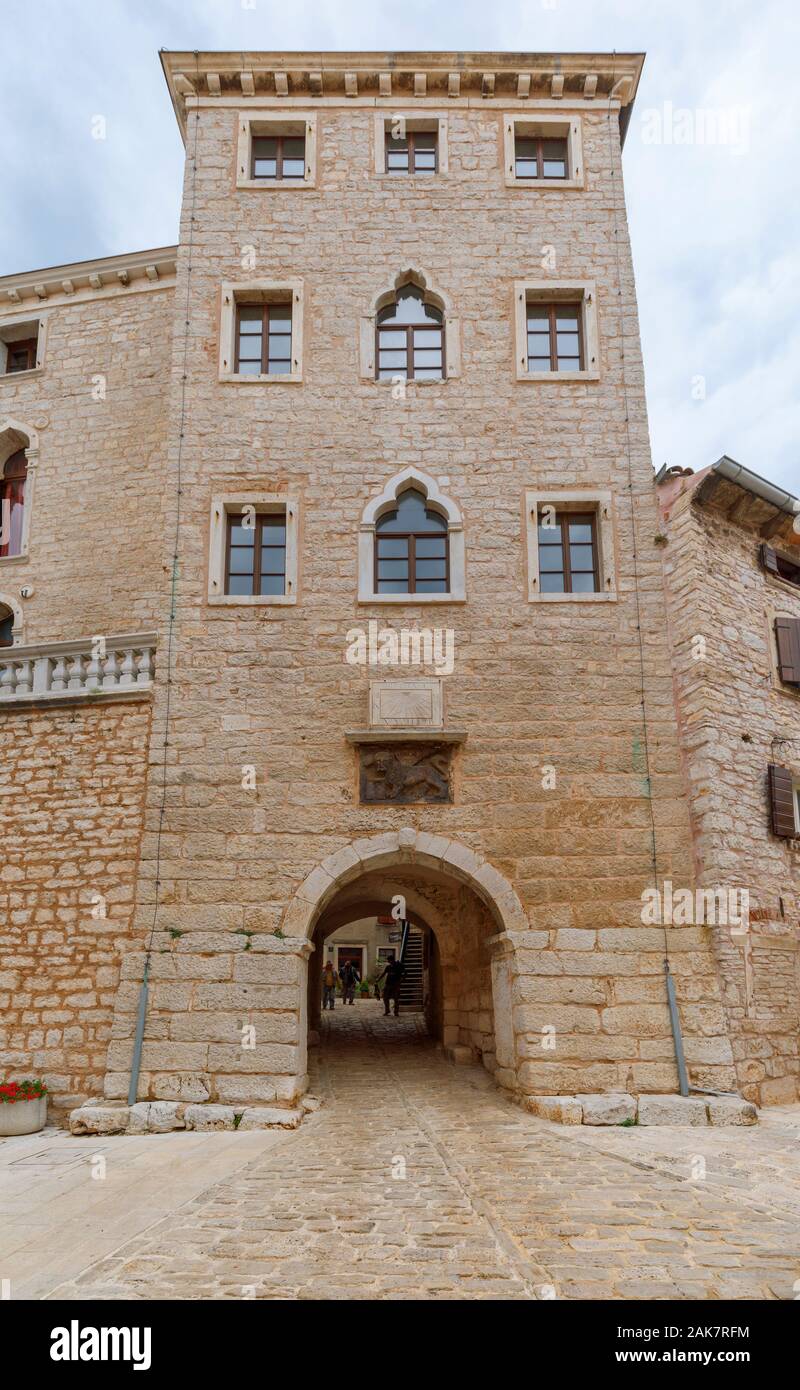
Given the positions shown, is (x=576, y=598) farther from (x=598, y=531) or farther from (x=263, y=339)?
(x=263, y=339)

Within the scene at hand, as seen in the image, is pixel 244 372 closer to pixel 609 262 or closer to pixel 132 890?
pixel 609 262

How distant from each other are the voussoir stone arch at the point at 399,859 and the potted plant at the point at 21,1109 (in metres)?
2.66

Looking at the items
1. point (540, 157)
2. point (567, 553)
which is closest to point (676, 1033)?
point (567, 553)

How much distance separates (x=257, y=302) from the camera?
434 inches

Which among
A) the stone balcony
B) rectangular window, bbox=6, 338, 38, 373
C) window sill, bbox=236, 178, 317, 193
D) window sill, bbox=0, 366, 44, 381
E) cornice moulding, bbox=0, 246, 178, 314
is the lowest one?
the stone balcony

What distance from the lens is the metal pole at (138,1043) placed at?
8148 mm

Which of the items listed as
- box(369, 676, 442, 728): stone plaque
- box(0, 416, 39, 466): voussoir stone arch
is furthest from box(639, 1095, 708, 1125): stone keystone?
box(0, 416, 39, 466): voussoir stone arch

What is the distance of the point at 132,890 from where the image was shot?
29.5 ft

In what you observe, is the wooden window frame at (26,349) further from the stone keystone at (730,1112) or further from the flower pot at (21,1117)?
the stone keystone at (730,1112)

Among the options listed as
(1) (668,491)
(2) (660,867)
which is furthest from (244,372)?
(2) (660,867)

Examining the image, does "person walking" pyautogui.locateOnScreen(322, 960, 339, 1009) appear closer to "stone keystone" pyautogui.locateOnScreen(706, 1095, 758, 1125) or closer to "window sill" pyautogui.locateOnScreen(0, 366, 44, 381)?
"stone keystone" pyautogui.locateOnScreen(706, 1095, 758, 1125)

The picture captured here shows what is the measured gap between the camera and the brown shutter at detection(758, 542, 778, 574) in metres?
11.1

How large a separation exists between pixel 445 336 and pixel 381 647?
3946mm

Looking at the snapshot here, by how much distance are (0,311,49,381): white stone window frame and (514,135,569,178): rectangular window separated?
7.87 m
